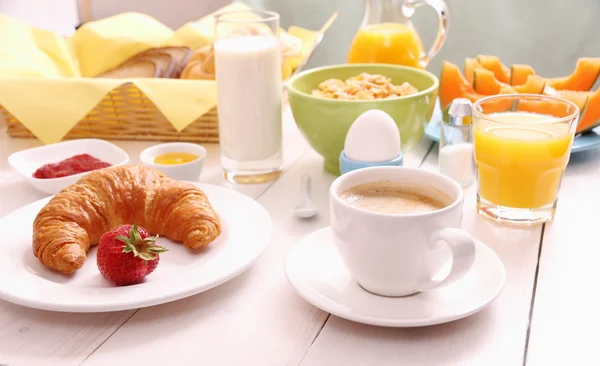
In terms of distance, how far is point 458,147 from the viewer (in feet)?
3.77

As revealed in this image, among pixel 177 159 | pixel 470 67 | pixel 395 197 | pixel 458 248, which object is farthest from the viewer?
pixel 470 67

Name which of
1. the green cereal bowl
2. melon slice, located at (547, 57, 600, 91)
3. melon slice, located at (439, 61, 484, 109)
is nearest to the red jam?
the green cereal bowl

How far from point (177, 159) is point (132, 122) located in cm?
24

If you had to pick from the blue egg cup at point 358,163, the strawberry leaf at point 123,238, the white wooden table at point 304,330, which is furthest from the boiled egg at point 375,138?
the strawberry leaf at point 123,238

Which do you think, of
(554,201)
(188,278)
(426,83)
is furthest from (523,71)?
(188,278)

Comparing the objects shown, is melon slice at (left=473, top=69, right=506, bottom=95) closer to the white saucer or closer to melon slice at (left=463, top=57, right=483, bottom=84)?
melon slice at (left=463, top=57, right=483, bottom=84)

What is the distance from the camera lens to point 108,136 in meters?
1.40

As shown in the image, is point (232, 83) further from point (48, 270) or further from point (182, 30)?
point (182, 30)

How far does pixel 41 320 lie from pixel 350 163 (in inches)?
20.7

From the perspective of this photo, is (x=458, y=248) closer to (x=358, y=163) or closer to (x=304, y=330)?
(x=304, y=330)

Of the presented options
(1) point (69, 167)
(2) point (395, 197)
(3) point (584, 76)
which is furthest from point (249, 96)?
(3) point (584, 76)

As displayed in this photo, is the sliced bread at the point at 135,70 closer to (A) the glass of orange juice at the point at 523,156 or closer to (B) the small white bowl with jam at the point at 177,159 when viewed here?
(B) the small white bowl with jam at the point at 177,159

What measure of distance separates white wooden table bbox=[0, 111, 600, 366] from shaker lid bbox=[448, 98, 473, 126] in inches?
11.9

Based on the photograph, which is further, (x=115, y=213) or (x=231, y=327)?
(x=115, y=213)
